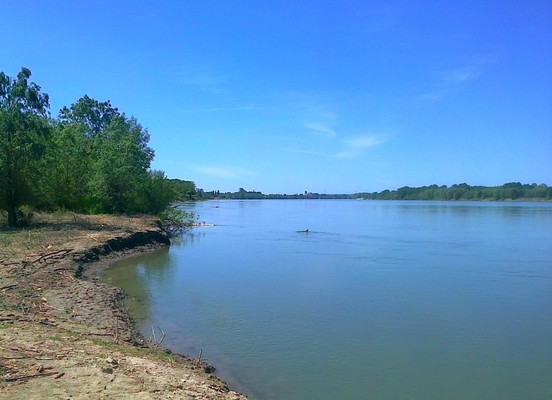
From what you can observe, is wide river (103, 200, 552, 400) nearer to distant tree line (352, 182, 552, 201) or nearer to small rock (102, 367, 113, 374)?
small rock (102, 367, 113, 374)

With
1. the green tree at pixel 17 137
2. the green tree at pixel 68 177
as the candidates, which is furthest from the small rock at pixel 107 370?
the green tree at pixel 68 177

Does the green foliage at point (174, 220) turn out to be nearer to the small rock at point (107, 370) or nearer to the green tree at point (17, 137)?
the green tree at point (17, 137)

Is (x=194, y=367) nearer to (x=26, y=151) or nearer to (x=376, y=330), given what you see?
(x=376, y=330)

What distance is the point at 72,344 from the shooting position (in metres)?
8.18

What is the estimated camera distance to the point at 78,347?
8047mm

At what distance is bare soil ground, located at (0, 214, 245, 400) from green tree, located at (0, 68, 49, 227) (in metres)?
6.49

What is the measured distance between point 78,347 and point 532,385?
27.9 feet

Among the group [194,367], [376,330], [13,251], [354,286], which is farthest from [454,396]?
[13,251]

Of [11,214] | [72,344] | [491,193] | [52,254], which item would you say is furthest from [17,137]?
[491,193]

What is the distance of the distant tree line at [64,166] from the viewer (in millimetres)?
24250

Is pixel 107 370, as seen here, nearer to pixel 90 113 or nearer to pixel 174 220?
pixel 174 220

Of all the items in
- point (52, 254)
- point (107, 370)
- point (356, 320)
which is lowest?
point (356, 320)

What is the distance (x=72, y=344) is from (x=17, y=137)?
63.3ft

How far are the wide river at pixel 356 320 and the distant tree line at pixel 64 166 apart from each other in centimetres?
785
